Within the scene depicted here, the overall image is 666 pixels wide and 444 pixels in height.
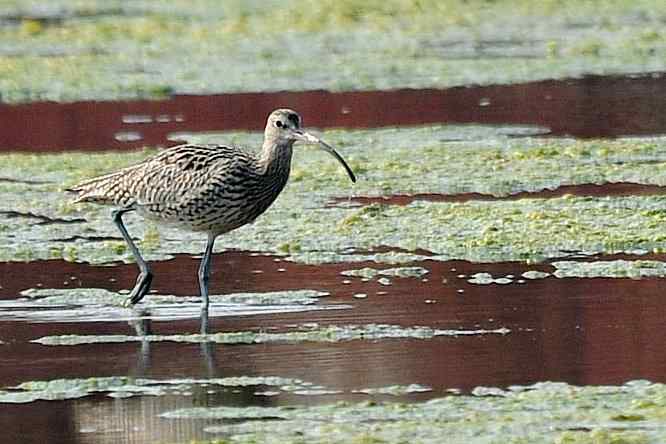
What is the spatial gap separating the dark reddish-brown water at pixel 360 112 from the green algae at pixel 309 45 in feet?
1.40

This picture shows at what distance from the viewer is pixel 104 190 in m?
8.53

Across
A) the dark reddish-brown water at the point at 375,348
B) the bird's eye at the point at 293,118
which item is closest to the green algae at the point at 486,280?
the dark reddish-brown water at the point at 375,348

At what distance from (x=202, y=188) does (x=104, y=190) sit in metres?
0.58

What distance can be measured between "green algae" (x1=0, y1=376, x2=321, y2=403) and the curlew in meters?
1.32

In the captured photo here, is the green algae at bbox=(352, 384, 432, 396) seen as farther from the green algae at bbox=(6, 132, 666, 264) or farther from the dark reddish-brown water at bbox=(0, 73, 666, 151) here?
the dark reddish-brown water at bbox=(0, 73, 666, 151)

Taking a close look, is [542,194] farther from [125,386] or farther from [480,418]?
[480,418]

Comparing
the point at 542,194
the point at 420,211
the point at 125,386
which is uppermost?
the point at 542,194

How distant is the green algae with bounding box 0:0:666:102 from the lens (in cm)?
1528

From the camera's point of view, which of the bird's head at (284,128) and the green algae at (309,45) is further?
the green algae at (309,45)

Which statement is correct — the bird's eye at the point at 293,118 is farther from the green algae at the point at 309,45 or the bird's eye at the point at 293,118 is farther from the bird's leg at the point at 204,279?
the green algae at the point at 309,45

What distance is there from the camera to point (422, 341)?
276 inches

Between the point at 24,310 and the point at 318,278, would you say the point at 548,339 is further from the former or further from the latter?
the point at 24,310

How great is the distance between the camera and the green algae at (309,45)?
15.3 meters

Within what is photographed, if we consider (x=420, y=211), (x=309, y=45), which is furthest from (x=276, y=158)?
(x=309, y=45)
